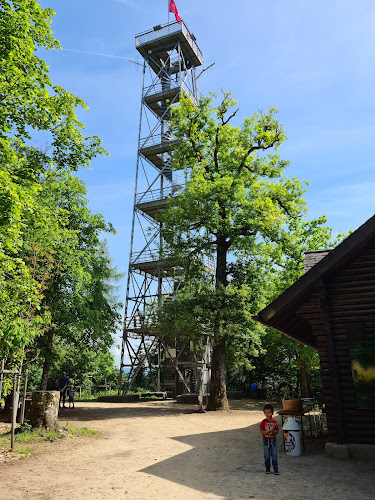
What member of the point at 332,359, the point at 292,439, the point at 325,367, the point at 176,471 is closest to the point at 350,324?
the point at 332,359

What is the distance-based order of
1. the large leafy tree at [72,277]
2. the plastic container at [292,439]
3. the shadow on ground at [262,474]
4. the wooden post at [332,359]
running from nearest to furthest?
the shadow on ground at [262,474]
the wooden post at [332,359]
the plastic container at [292,439]
the large leafy tree at [72,277]

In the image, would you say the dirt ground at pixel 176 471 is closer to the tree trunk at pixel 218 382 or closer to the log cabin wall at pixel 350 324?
the log cabin wall at pixel 350 324

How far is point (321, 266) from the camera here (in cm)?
884

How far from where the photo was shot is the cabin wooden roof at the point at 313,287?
8.57 meters

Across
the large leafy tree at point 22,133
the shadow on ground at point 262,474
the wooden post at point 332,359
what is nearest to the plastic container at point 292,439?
the shadow on ground at point 262,474

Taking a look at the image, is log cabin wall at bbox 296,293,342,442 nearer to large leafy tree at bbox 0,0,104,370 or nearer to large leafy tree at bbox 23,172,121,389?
large leafy tree at bbox 0,0,104,370

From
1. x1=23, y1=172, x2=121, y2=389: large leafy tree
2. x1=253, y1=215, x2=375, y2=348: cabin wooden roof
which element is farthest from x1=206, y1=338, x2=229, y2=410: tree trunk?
x1=253, y1=215, x2=375, y2=348: cabin wooden roof

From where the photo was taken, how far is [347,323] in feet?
29.7

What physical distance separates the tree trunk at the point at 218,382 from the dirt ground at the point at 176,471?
7.20 meters

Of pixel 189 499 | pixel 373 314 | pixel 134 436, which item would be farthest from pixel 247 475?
pixel 134 436

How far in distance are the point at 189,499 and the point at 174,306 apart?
46.7 feet

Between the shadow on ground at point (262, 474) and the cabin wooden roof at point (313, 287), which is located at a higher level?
the cabin wooden roof at point (313, 287)

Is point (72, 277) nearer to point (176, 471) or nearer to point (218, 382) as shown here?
point (218, 382)

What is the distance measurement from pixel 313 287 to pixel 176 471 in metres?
5.02
